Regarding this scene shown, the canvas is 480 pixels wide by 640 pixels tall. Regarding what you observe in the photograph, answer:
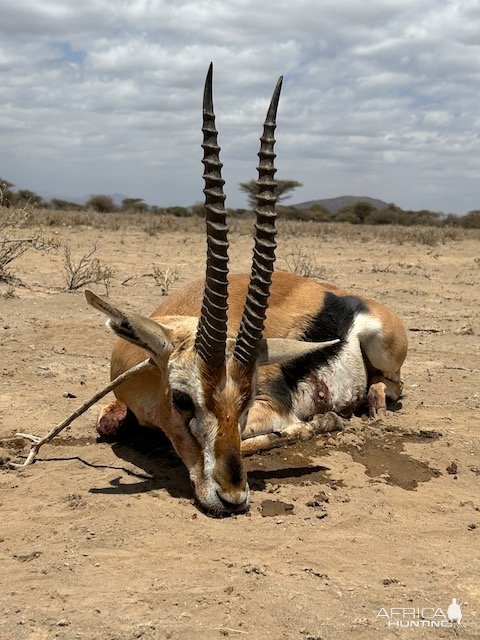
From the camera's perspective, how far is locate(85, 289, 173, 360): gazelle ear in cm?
456

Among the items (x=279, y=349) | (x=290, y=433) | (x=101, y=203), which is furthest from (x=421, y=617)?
(x=101, y=203)

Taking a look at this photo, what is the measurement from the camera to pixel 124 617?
10.4 feet

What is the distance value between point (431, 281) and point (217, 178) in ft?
42.0

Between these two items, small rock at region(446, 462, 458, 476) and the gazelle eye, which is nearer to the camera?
the gazelle eye

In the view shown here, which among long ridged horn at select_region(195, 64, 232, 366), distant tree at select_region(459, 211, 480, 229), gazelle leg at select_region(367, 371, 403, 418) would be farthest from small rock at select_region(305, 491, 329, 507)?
distant tree at select_region(459, 211, 480, 229)

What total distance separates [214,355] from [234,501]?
867mm

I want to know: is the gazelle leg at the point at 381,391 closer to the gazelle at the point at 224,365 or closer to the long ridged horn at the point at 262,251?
the gazelle at the point at 224,365

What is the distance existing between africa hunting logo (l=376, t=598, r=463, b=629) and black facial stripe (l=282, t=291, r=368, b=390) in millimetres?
3057

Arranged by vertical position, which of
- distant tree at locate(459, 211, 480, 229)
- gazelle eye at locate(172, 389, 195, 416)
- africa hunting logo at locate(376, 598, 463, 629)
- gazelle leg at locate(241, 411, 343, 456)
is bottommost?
africa hunting logo at locate(376, 598, 463, 629)

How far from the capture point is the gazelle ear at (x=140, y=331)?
4.56 m

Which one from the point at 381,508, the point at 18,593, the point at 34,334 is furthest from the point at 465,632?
the point at 34,334

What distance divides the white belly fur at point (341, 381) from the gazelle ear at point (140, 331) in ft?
6.13

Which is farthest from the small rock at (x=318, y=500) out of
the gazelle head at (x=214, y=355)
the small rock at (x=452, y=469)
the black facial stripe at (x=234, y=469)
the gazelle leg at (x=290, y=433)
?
the small rock at (x=452, y=469)

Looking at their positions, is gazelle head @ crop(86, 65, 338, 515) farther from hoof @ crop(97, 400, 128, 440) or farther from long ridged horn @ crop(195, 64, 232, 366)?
hoof @ crop(97, 400, 128, 440)
